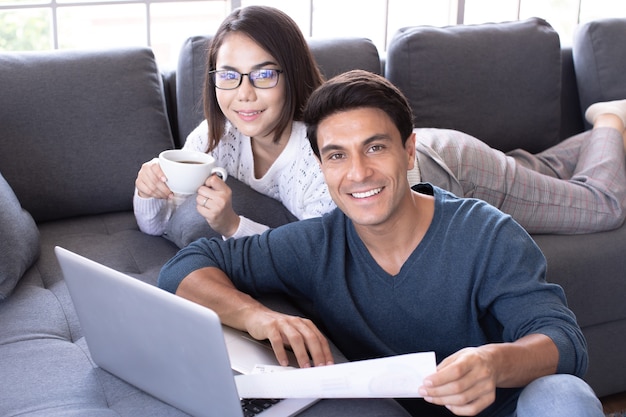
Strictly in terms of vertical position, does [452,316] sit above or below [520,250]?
below

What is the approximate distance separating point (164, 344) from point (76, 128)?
1.26 m

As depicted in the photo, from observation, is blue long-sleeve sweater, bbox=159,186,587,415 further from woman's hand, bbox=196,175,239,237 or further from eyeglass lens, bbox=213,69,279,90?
eyeglass lens, bbox=213,69,279,90

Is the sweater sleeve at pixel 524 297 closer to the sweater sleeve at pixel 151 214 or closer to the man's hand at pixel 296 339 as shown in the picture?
the man's hand at pixel 296 339

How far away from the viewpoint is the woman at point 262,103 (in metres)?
2.02

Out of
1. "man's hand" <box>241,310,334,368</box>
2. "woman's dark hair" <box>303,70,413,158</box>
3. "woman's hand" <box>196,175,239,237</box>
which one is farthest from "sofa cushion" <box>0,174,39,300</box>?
"woman's dark hair" <box>303,70,413,158</box>

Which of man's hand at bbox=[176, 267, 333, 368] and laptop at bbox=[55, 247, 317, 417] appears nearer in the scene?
laptop at bbox=[55, 247, 317, 417]

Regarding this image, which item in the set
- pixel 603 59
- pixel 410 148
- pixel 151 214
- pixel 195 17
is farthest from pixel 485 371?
pixel 195 17

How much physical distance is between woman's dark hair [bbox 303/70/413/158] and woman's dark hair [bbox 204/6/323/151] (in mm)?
339

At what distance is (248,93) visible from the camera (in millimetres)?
2023

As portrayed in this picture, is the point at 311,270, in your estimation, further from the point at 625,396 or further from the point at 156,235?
the point at 625,396

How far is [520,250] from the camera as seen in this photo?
1.59 meters

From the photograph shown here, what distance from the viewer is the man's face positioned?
166 cm

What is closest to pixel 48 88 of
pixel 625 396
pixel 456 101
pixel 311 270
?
pixel 311 270

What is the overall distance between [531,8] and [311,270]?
8.28 feet
